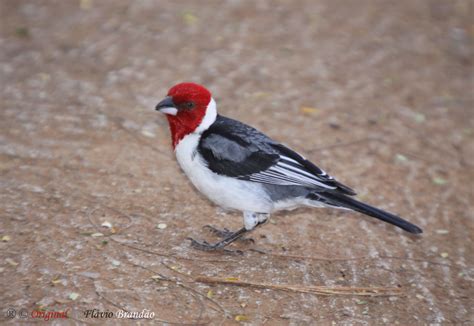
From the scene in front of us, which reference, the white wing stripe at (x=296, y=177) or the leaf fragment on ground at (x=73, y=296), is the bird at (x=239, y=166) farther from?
the leaf fragment on ground at (x=73, y=296)

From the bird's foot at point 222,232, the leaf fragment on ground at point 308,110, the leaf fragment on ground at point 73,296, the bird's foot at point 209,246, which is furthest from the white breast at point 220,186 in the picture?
the leaf fragment on ground at point 308,110

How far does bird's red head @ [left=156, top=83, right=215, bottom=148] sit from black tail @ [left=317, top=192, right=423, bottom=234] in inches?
41.3

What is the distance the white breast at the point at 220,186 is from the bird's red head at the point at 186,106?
0.09 meters

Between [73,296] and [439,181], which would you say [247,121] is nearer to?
[439,181]

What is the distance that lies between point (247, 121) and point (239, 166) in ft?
6.86

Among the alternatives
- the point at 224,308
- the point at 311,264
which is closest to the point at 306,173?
the point at 311,264

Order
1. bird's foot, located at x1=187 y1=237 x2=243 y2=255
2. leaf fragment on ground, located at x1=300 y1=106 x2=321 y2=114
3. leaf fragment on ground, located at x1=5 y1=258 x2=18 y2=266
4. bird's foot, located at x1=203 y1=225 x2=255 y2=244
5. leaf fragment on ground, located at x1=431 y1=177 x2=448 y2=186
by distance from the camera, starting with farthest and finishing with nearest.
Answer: leaf fragment on ground, located at x1=300 y1=106 x2=321 y2=114
leaf fragment on ground, located at x1=431 y1=177 x2=448 y2=186
bird's foot, located at x1=203 y1=225 x2=255 y2=244
bird's foot, located at x1=187 y1=237 x2=243 y2=255
leaf fragment on ground, located at x1=5 y1=258 x2=18 y2=266

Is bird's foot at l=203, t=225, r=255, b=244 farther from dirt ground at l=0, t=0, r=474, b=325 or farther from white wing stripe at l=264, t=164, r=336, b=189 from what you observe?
white wing stripe at l=264, t=164, r=336, b=189

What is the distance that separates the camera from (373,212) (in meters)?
4.66

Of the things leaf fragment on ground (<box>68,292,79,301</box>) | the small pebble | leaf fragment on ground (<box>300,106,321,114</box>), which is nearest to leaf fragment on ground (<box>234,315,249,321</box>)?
leaf fragment on ground (<box>68,292,79,301</box>)

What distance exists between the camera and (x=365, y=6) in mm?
9570

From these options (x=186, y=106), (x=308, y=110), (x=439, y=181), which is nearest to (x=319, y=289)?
(x=186, y=106)

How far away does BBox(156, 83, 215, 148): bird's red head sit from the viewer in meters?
4.81

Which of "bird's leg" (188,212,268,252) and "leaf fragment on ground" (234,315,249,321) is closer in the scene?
"leaf fragment on ground" (234,315,249,321)
